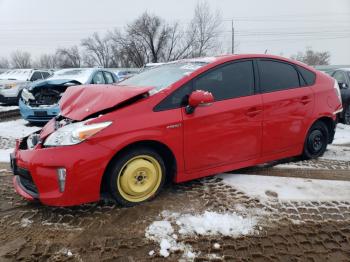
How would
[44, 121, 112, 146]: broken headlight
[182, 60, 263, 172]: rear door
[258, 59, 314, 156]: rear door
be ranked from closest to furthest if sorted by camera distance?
[44, 121, 112, 146]: broken headlight
[182, 60, 263, 172]: rear door
[258, 59, 314, 156]: rear door

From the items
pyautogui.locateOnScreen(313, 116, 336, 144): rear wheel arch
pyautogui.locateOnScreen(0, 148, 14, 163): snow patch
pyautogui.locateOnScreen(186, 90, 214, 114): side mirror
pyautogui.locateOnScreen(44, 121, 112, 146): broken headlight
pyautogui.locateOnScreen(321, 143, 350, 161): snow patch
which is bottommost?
pyautogui.locateOnScreen(321, 143, 350, 161): snow patch

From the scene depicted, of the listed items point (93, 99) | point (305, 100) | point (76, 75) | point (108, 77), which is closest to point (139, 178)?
point (93, 99)

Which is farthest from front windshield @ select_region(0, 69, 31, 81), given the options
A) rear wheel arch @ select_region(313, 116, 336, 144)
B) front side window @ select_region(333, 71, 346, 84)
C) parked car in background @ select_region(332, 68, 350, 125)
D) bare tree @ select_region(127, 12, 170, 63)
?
bare tree @ select_region(127, 12, 170, 63)

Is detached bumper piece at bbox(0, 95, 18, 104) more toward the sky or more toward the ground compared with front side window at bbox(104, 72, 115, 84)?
more toward the ground

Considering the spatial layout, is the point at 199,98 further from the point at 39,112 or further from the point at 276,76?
the point at 39,112

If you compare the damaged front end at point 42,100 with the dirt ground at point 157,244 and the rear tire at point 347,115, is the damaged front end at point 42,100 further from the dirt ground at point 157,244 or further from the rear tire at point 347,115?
the rear tire at point 347,115

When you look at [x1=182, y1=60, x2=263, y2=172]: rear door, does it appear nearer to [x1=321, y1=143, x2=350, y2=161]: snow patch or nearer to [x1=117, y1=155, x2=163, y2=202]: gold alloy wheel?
[x1=117, y1=155, x2=163, y2=202]: gold alloy wheel

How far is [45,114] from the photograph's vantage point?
8117mm

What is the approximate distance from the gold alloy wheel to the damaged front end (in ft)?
17.0

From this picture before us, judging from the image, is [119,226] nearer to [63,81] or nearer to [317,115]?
[317,115]

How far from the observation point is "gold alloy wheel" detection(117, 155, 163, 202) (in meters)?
3.44

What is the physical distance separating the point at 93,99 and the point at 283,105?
2.36 metres

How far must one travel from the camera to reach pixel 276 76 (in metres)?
4.45

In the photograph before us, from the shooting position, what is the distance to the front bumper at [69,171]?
3.13 m
